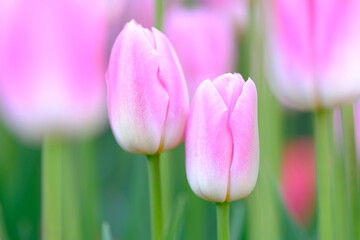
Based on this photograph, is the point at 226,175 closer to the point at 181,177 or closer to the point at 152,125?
the point at 152,125

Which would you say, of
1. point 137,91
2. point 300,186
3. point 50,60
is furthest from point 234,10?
point 137,91

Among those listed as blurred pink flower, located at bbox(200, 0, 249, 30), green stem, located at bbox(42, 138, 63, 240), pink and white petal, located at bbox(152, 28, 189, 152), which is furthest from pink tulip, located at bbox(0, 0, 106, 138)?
blurred pink flower, located at bbox(200, 0, 249, 30)

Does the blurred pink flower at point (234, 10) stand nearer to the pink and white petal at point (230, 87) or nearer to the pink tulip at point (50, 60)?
the pink tulip at point (50, 60)

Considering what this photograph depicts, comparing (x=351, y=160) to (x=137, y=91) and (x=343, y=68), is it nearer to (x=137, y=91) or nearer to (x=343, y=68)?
(x=343, y=68)

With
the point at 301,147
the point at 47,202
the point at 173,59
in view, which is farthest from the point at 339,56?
the point at 301,147

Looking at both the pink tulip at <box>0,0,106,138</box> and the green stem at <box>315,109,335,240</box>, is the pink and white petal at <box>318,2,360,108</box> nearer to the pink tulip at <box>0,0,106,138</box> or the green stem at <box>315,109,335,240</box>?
the green stem at <box>315,109,335,240</box>

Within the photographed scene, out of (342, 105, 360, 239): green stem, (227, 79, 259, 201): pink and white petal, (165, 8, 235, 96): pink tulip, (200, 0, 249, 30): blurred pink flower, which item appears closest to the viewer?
(227, 79, 259, 201): pink and white petal
